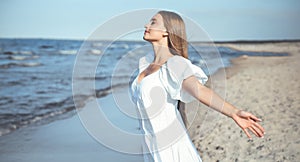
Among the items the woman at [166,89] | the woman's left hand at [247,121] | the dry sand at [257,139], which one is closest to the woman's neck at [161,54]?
the woman at [166,89]

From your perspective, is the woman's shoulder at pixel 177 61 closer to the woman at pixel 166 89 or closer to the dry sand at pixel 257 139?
the woman at pixel 166 89

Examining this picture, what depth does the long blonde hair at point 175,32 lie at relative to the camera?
2654 mm

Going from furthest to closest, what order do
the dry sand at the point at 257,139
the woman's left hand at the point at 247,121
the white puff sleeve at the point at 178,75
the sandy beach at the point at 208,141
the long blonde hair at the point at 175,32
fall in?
the sandy beach at the point at 208,141
the dry sand at the point at 257,139
the long blonde hair at the point at 175,32
the white puff sleeve at the point at 178,75
the woman's left hand at the point at 247,121

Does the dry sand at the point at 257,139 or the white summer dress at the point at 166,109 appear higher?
the white summer dress at the point at 166,109

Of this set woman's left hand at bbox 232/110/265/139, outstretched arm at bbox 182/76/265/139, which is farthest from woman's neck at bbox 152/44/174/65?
woman's left hand at bbox 232/110/265/139

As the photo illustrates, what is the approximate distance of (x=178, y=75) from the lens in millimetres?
2529

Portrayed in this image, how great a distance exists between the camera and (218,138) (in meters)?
6.12

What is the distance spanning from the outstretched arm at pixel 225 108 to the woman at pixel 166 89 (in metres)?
0.03

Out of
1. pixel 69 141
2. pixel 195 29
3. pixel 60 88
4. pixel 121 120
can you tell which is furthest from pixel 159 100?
pixel 60 88

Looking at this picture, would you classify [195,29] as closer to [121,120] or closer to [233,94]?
[121,120]

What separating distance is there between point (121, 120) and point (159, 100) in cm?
200

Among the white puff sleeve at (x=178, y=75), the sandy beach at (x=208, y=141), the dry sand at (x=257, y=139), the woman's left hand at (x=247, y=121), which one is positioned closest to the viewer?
the woman's left hand at (x=247, y=121)

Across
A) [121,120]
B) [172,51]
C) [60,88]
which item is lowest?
[60,88]

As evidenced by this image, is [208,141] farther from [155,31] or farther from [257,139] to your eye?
[155,31]
